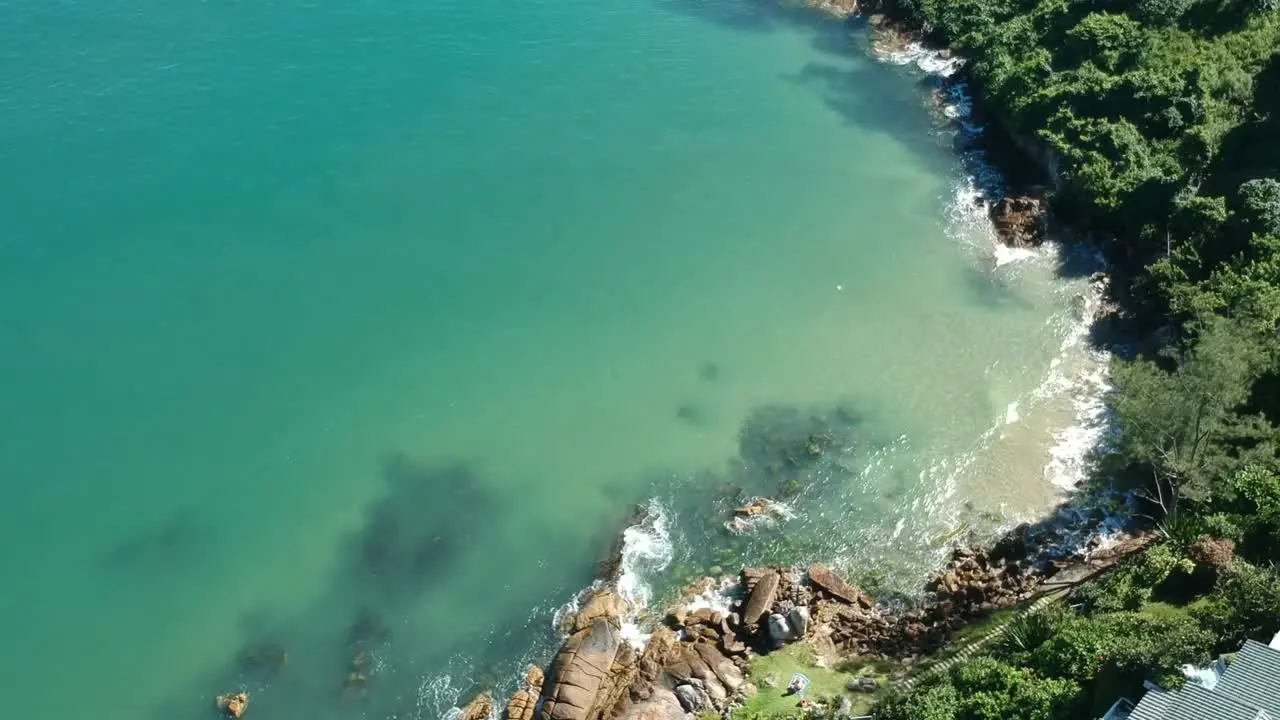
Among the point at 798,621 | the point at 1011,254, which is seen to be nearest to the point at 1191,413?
the point at 798,621

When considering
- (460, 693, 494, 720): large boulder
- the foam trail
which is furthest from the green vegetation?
(460, 693, 494, 720): large boulder

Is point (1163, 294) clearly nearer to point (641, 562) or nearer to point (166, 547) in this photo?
point (641, 562)

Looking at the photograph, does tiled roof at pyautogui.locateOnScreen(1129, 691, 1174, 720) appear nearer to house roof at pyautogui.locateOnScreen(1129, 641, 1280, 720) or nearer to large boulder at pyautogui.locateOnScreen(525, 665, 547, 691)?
house roof at pyautogui.locateOnScreen(1129, 641, 1280, 720)

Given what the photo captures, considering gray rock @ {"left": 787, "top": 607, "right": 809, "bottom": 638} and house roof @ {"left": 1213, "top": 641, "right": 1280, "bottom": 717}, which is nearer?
house roof @ {"left": 1213, "top": 641, "right": 1280, "bottom": 717}

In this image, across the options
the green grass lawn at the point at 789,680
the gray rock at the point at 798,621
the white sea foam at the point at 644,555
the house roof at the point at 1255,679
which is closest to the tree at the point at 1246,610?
the house roof at the point at 1255,679

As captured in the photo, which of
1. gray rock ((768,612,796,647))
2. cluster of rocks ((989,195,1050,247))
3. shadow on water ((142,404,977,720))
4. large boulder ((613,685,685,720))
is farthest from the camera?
cluster of rocks ((989,195,1050,247))

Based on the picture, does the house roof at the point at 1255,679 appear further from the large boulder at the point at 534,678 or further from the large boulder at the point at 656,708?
the large boulder at the point at 534,678
